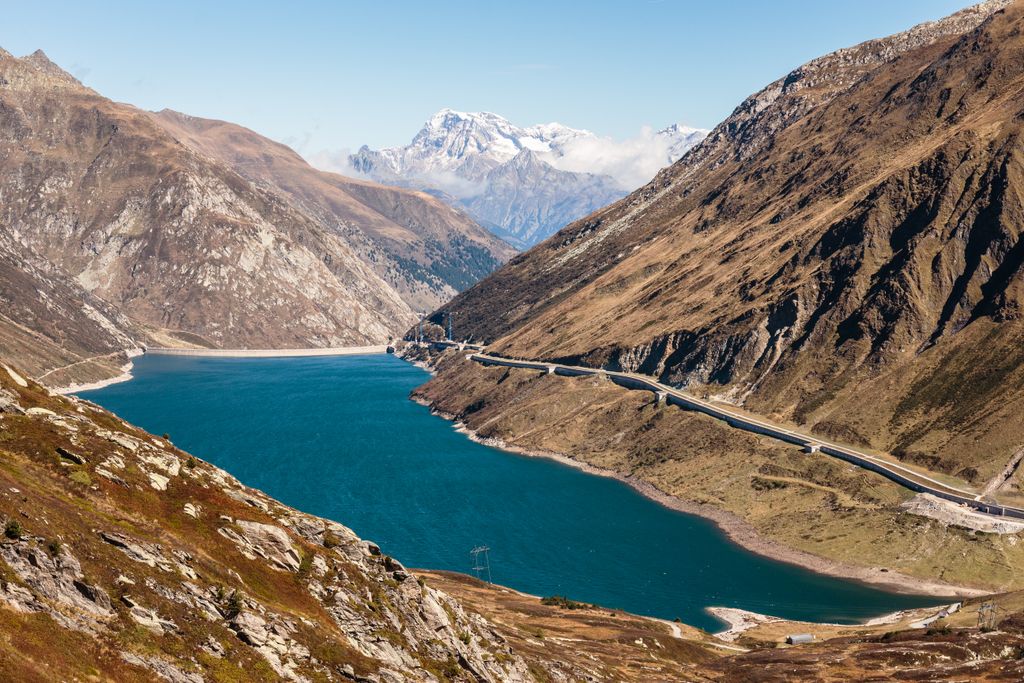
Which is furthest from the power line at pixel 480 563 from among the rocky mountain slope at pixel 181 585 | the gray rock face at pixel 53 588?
the gray rock face at pixel 53 588

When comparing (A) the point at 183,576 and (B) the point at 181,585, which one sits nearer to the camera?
(B) the point at 181,585

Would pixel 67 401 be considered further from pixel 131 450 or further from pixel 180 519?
pixel 180 519

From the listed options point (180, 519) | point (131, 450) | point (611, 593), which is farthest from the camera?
point (611, 593)

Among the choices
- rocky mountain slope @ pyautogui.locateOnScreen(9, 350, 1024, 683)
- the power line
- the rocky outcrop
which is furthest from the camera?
the power line

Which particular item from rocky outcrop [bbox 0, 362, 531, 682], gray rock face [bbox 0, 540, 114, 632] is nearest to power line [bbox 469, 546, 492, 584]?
rocky outcrop [bbox 0, 362, 531, 682]

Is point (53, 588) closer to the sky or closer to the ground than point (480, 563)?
closer to the sky

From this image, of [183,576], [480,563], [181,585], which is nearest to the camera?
[181,585]

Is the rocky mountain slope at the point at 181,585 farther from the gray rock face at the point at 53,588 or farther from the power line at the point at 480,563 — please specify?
the power line at the point at 480,563

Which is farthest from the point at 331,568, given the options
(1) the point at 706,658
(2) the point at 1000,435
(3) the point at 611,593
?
(2) the point at 1000,435

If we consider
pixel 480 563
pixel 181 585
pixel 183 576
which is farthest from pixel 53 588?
pixel 480 563

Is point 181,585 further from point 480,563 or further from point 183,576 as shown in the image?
point 480,563

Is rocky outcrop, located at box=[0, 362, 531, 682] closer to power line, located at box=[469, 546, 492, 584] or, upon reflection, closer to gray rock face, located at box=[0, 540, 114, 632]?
gray rock face, located at box=[0, 540, 114, 632]
